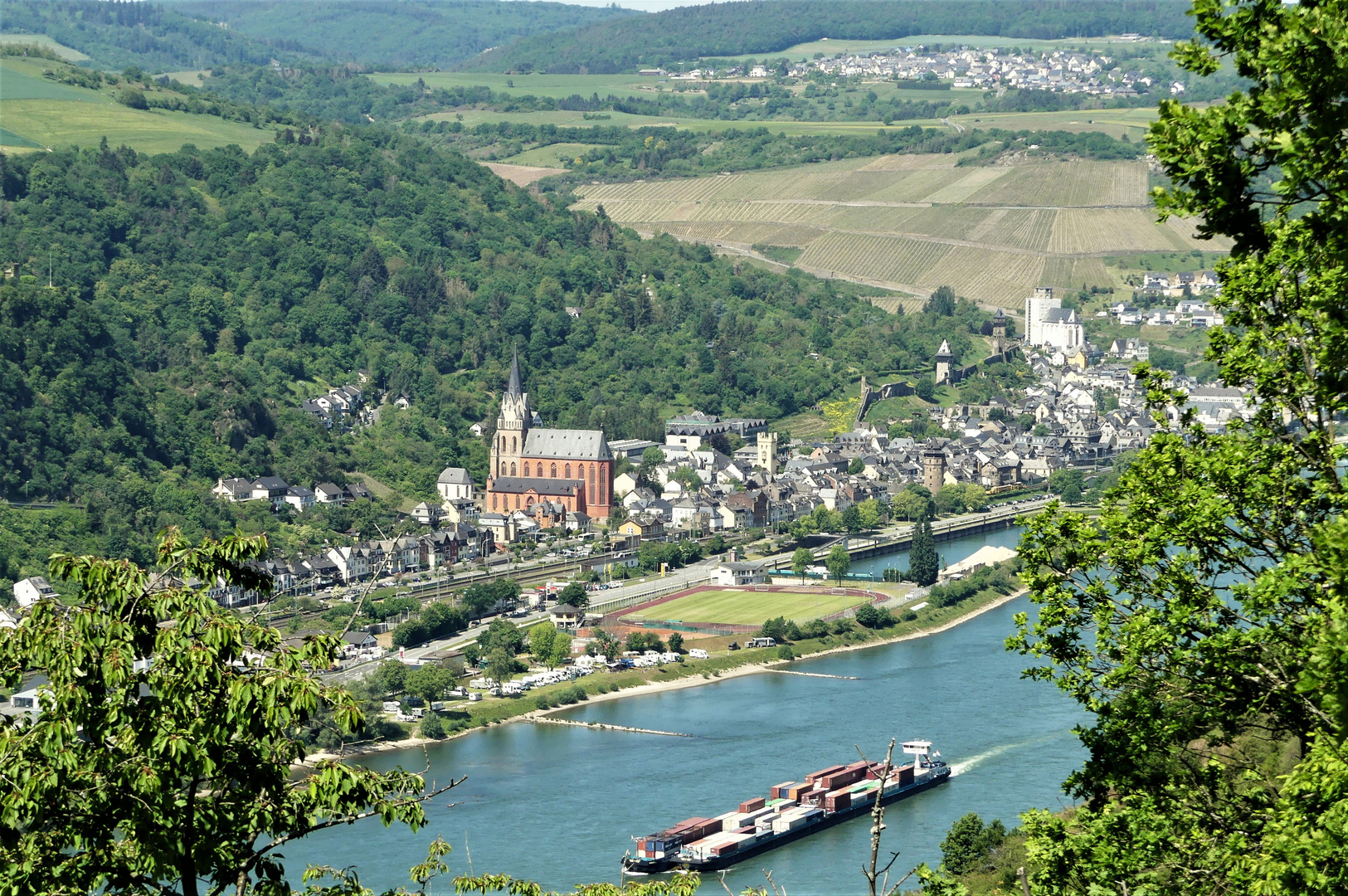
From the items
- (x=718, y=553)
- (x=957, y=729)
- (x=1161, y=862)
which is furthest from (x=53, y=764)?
(x=718, y=553)

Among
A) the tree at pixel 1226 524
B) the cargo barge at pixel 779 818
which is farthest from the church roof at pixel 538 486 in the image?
the tree at pixel 1226 524

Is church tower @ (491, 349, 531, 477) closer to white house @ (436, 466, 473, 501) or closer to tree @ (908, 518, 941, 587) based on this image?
white house @ (436, 466, 473, 501)

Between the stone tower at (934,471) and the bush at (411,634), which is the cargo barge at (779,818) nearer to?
the bush at (411,634)

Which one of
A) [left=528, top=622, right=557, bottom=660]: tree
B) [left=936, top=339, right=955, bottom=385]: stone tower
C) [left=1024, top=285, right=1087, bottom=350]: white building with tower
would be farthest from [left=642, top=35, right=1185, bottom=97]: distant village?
[left=528, top=622, right=557, bottom=660]: tree

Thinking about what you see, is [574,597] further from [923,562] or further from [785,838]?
[785,838]

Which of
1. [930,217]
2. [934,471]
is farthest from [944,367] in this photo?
[930,217]

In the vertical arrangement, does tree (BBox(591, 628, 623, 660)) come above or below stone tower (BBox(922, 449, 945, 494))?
above
